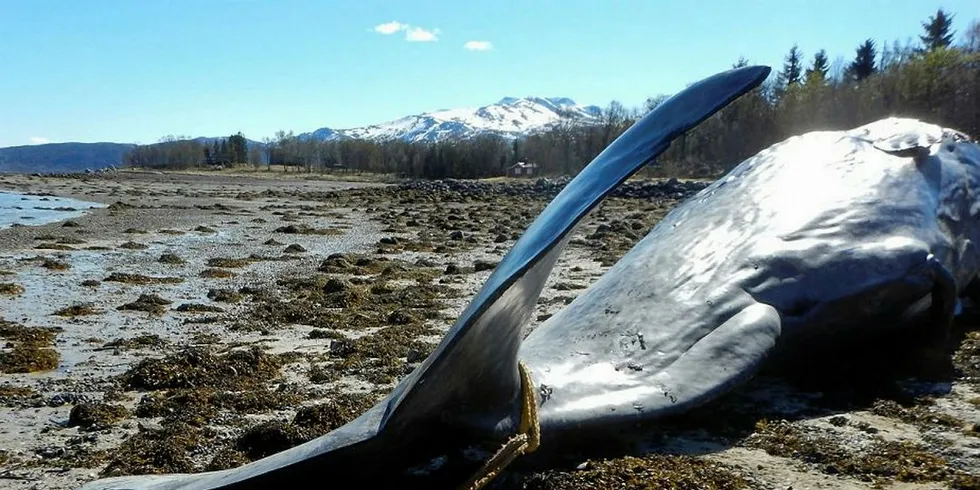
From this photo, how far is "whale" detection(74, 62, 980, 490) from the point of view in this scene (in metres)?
2.48

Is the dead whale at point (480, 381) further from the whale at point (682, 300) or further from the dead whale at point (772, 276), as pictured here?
the dead whale at point (772, 276)

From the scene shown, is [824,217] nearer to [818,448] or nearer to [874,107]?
[818,448]

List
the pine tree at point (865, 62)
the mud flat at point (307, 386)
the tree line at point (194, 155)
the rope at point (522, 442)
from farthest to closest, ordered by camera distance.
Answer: the tree line at point (194, 155) < the pine tree at point (865, 62) < the mud flat at point (307, 386) < the rope at point (522, 442)

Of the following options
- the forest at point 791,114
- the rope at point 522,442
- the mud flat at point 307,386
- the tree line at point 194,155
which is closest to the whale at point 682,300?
the rope at point 522,442

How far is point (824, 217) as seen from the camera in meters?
4.91

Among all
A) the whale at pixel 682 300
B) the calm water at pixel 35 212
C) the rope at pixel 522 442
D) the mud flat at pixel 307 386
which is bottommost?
the calm water at pixel 35 212

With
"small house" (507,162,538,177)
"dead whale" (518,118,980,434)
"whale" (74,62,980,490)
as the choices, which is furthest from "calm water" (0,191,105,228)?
"small house" (507,162,538,177)

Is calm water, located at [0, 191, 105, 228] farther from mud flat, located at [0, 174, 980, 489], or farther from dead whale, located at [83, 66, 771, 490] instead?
dead whale, located at [83, 66, 771, 490]

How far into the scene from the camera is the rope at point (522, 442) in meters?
2.74

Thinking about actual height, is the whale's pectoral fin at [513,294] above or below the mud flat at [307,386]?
above

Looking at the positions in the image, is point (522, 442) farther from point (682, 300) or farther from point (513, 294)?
point (682, 300)

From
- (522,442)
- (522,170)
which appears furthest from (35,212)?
(522,170)

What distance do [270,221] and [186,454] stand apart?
65.0 ft

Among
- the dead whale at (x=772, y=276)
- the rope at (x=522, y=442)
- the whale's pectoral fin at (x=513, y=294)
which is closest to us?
the whale's pectoral fin at (x=513, y=294)
